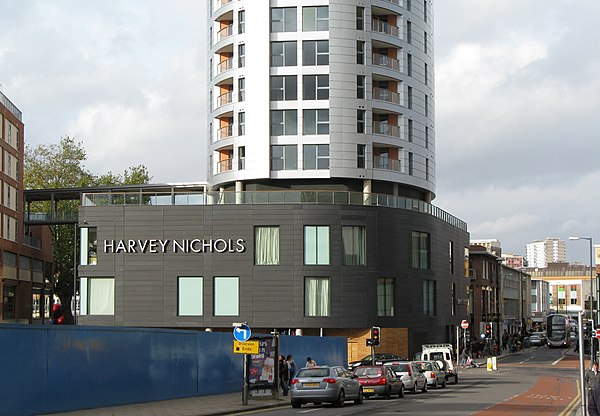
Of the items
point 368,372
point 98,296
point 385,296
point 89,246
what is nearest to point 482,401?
point 368,372

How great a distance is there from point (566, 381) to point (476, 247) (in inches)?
2636

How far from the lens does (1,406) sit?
27516 mm

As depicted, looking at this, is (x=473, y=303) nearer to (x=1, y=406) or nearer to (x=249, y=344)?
(x=249, y=344)

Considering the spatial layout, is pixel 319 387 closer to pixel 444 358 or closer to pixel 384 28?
pixel 444 358

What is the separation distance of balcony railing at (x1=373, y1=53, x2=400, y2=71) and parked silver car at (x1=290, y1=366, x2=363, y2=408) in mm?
45665

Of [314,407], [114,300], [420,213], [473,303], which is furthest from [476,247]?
[314,407]

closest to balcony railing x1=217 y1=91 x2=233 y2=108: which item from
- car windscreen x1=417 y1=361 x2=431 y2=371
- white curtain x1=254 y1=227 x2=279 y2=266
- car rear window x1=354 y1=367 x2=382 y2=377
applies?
white curtain x1=254 y1=227 x2=279 y2=266

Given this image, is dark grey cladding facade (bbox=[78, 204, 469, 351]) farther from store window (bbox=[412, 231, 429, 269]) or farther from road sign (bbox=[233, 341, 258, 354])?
road sign (bbox=[233, 341, 258, 354])

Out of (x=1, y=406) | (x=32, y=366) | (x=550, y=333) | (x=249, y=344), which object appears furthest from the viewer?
(x=550, y=333)

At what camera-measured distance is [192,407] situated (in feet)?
114

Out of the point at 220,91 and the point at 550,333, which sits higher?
the point at 220,91

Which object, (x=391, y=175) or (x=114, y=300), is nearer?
(x=114, y=300)

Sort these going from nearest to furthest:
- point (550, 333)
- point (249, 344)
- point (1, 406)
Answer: point (1, 406) → point (249, 344) → point (550, 333)

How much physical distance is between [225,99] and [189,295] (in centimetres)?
1691
